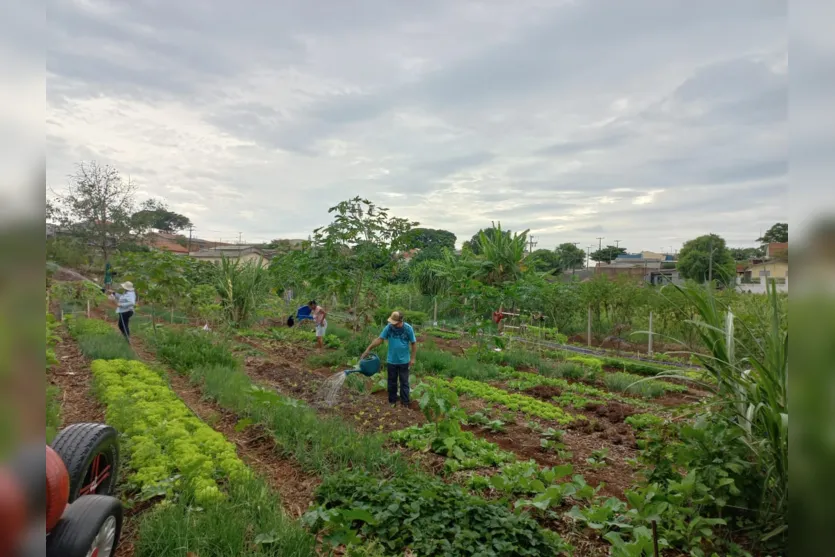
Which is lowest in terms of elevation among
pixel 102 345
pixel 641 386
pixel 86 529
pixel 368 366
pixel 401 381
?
pixel 641 386

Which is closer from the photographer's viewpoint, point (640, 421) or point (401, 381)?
point (640, 421)

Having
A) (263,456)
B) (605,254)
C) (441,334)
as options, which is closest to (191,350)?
(263,456)

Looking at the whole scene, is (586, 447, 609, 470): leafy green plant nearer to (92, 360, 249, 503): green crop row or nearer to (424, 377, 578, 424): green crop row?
(424, 377, 578, 424): green crop row

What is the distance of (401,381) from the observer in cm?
747

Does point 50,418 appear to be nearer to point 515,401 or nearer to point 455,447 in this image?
point 455,447

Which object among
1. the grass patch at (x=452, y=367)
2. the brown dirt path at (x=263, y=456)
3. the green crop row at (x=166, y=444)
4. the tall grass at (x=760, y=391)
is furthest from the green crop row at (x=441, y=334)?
the tall grass at (x=760, y=391)

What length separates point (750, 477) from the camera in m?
3.12

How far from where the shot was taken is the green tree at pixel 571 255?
55.1 meters

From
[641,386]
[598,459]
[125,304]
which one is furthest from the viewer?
[125,304]

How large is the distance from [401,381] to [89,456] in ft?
16.1

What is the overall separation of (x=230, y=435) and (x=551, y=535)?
372 cm

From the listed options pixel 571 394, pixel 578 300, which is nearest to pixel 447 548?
pixel 571 394

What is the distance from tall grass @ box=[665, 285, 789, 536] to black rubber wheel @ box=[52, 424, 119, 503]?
12.3ft

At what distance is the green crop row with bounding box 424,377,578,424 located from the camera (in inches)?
279
